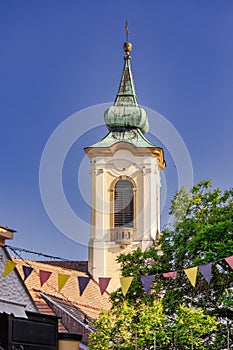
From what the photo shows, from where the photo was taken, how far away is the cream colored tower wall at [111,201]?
150 feet

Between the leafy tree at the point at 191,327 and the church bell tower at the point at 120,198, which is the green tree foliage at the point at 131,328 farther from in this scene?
the church bell tower at the point at 120,198

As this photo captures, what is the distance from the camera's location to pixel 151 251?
28.5 meters

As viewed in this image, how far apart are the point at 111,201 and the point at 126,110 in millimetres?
4801

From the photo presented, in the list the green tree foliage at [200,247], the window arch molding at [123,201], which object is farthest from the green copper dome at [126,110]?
the green tree foliage at [200,247]

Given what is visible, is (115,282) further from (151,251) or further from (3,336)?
(3,336)

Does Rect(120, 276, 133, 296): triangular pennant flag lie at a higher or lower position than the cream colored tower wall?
lower

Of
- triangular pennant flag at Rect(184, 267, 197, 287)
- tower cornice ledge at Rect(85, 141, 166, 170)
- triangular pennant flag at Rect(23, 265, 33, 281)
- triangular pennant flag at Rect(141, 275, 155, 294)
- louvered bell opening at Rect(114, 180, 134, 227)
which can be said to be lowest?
triangular pennant flag at Rect(184, 267, 197, 287)

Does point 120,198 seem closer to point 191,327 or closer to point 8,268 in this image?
point 191,327

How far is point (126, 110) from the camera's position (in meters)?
48.1

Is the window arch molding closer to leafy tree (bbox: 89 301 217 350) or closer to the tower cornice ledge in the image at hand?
the tower cornice ledge

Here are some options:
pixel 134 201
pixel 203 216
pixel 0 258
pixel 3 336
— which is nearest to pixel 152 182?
pixel 134 201

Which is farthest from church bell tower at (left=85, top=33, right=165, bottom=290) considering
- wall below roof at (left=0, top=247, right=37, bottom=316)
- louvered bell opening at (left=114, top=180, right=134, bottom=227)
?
wall below roof at (left=0, top=247, right=37, bottom=316)

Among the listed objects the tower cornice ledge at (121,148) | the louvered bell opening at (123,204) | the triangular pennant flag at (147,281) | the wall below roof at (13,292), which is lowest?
the wall below roof at (13,292)

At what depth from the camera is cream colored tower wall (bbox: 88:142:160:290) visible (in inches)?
1802
